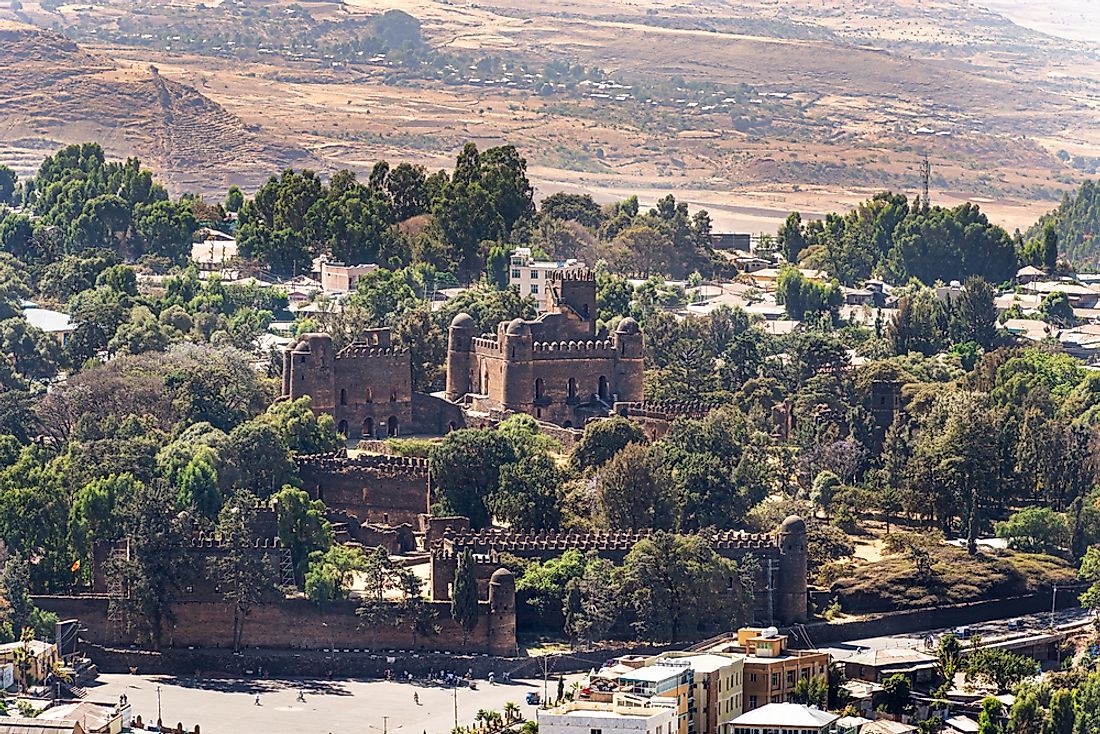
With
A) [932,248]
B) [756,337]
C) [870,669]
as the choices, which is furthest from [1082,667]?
[932,248]

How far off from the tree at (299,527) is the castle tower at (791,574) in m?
9.45

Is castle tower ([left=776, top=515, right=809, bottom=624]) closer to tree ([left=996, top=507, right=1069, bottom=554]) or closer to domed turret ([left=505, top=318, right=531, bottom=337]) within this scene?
tree ([left=996, top=507, right=1069, bottom=554])

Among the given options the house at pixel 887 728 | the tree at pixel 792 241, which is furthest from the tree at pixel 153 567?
the tree at pixel 792 241

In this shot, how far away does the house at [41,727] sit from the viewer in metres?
61.0

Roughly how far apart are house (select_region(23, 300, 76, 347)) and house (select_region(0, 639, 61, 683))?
27.1 metres

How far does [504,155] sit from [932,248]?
56.2ft

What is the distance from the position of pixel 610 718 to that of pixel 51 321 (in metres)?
45.4

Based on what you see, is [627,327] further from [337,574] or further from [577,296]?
[337,574]

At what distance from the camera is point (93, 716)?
6394 cm

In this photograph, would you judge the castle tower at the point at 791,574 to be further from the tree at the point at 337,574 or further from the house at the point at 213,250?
the house at the point at 213,250

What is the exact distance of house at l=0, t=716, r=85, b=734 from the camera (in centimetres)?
6100

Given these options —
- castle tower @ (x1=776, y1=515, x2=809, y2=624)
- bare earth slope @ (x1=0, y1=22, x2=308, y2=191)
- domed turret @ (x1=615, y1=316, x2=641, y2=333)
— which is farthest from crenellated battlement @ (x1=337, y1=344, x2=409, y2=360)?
bare earth slope @ (x1=0, y1=22, x2=308, y2=191)

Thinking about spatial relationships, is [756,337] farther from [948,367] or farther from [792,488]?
[792,488]

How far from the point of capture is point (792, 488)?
281 feet
